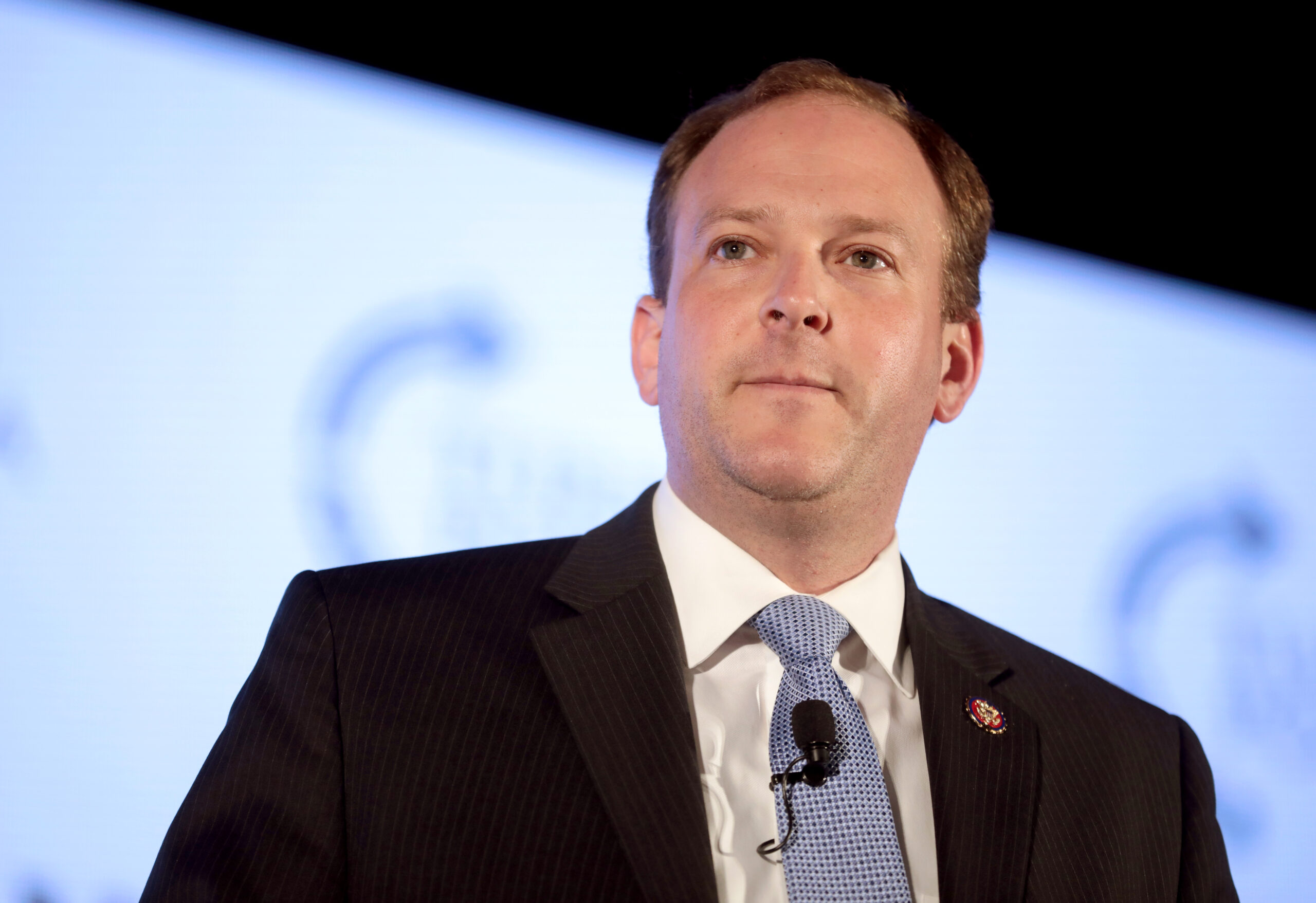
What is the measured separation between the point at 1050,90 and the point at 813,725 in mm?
2509

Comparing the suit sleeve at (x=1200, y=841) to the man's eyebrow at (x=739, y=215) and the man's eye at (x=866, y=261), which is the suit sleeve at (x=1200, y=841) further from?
the man's eyebrow at (x=739, y=215)

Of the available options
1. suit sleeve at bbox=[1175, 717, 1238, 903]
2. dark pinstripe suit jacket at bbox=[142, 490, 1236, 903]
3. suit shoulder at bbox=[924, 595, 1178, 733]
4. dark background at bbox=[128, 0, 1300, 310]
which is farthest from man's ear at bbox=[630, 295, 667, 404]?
suit sleeve at bbox=[1175, 717, 1238, 903]

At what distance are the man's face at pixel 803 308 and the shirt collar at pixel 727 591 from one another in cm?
10

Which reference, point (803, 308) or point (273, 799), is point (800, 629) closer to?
point (803, 308)

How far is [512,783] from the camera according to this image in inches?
56.9

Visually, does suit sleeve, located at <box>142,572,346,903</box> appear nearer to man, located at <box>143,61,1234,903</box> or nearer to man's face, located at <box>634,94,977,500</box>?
man, located at <box>143,61,1234,903</box>

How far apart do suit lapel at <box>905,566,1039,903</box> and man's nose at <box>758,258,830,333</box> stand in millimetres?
538

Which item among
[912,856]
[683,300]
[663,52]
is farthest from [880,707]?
[663,52]

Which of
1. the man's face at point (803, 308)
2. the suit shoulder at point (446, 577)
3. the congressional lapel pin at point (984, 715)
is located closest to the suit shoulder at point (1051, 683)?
the congressional lapel pin at point (984, 715)

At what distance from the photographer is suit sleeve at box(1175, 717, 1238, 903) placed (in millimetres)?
1773

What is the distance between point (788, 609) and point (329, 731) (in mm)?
686

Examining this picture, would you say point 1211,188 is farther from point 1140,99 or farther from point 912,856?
point 912,856

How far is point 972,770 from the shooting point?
1.64 metres

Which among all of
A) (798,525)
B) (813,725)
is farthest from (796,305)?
Answer: (813,725)
